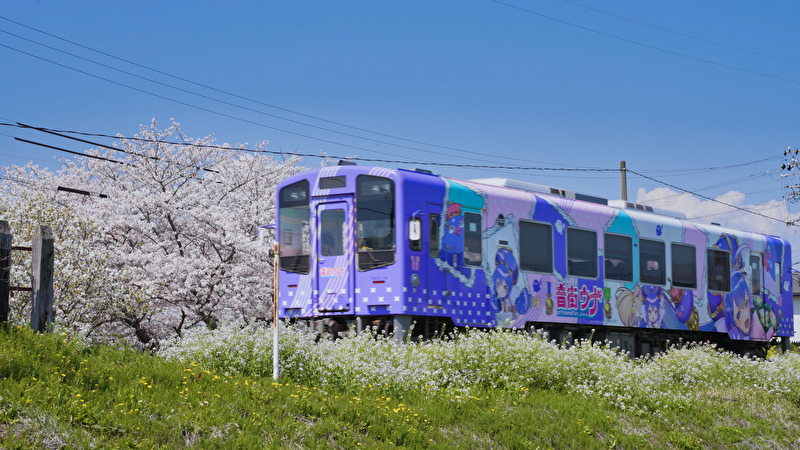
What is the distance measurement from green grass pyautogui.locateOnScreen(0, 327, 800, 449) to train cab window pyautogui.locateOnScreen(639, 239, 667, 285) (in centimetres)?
→ 493

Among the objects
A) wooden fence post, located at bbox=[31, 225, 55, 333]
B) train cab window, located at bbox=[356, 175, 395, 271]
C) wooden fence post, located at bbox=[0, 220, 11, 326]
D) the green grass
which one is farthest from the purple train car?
wooden fence post, located at bbox=[0, 220, 11, 326]

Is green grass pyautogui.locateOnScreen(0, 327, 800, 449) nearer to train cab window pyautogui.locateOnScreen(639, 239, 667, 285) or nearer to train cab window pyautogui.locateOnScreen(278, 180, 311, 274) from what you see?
train cab window pyautogui.locateOnScreen(278, 180, 311, 274)

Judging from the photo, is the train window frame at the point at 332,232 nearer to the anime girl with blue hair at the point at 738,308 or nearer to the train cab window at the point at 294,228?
the train cab window at the point at 294,228

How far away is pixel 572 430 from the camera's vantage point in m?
A: 7.99

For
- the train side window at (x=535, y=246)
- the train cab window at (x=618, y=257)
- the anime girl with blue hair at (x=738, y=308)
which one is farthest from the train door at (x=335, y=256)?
the anime girl with blue hair at (x=738, y=308)

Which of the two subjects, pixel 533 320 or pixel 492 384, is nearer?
pixel 492 384

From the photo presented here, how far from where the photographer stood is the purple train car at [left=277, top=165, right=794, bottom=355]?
11.9 m

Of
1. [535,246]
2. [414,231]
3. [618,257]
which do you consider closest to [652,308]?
[618,257]

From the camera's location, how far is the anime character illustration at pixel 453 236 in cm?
1225

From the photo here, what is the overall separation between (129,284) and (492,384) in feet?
32.7

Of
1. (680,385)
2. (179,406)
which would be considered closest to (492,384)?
(680,385)

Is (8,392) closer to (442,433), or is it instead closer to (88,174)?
(442,433)

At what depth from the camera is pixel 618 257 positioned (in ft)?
50.3

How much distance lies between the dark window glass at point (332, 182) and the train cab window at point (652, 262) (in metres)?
6.94
